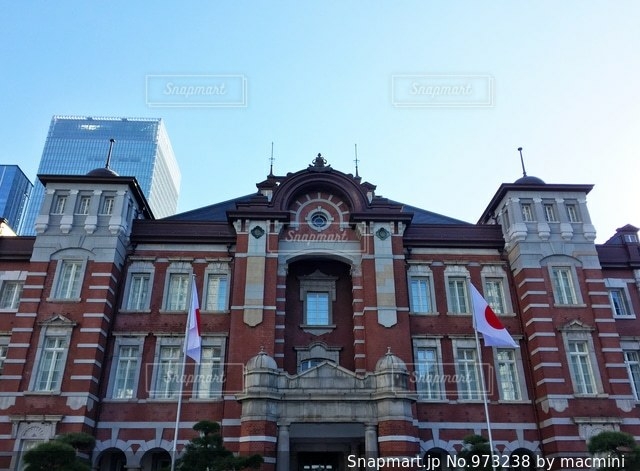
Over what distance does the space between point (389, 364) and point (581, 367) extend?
8332mm

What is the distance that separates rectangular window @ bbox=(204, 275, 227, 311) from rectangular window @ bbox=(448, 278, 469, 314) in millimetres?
10019

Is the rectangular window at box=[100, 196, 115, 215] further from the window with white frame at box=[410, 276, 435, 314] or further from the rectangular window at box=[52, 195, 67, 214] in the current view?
the window with white frame at box=[410, 276, 435, 314]

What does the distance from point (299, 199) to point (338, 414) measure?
10391 mm

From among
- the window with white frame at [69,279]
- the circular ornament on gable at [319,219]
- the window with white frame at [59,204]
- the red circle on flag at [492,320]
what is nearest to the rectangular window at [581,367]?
the red circle on flag at [492,320]

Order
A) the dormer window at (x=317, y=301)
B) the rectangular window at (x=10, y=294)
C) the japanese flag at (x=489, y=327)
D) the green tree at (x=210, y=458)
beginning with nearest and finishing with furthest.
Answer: the green tree at (x=210, y=458), the japanese flag at (x=489, y=327), the rectangular window at (x=10, y=294), the dormer window at (x=317, y=301)

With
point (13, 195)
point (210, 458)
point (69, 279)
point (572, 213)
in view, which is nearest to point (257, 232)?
point (69, 279)

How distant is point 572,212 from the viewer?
980 inches

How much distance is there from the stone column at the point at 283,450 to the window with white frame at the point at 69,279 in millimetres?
10193

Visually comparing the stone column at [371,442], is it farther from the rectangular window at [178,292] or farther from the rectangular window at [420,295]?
the rectangular window at [178,292]

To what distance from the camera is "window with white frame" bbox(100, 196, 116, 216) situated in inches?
942

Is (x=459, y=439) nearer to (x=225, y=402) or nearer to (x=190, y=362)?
(x=225, y=402)

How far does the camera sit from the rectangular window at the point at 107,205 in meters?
24.0

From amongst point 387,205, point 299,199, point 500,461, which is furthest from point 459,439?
point 299,199

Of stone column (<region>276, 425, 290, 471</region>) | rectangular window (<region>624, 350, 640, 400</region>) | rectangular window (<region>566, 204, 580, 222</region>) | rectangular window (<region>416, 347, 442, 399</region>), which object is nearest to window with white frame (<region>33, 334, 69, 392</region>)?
stone column (<region>276, 425, 290, 471</region>)
